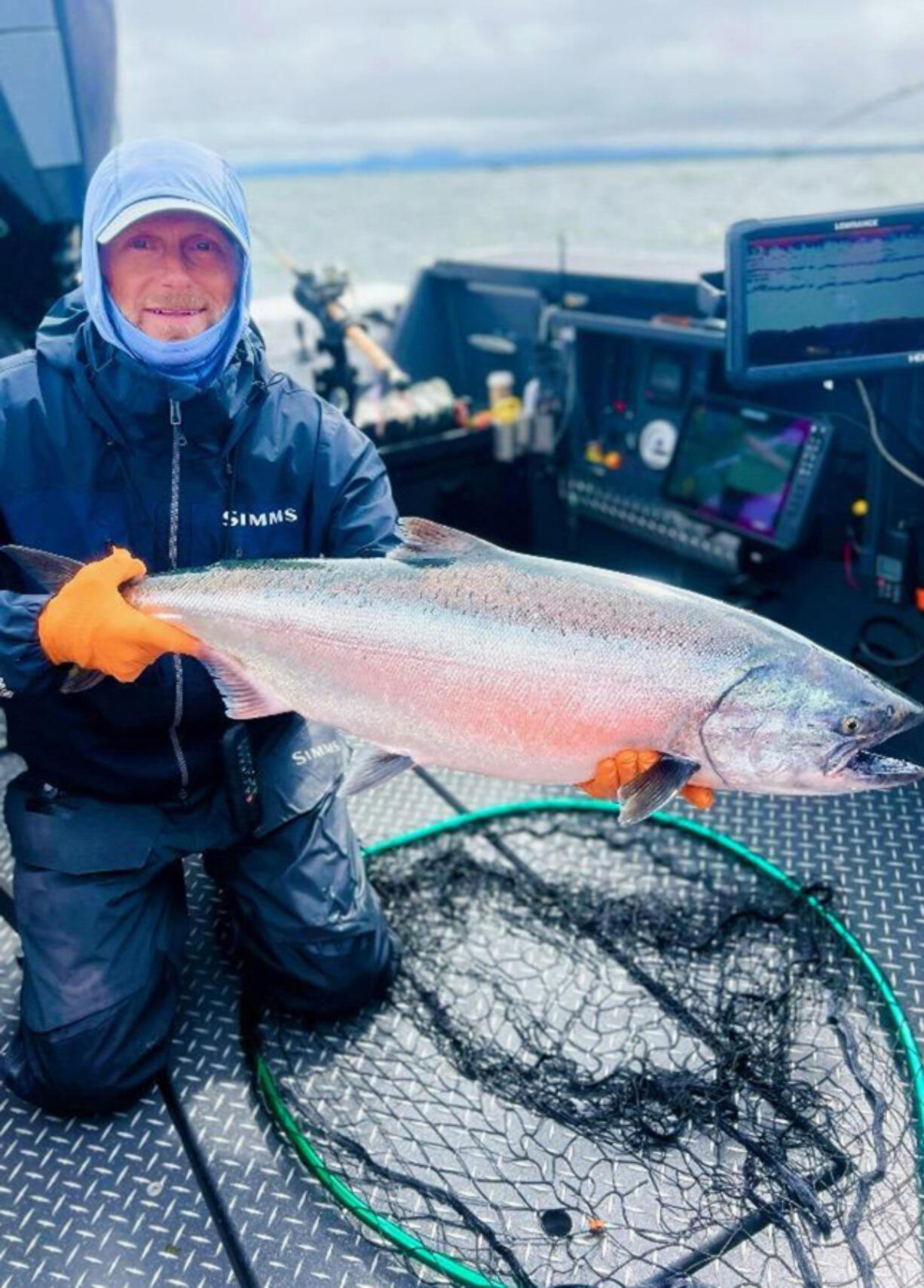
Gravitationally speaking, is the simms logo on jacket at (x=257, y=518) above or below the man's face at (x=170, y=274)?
below

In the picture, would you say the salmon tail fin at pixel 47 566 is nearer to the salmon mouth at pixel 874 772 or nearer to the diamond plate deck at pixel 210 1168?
the diamond plate deck at pixel 210 1168

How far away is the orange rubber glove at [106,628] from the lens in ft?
7.80

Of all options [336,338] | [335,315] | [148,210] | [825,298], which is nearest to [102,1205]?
[148,210]

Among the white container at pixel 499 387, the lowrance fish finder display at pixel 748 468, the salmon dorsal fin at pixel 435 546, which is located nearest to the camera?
the salmon dorsal fin at pixel 435 546

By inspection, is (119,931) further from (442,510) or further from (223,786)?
(442,510)

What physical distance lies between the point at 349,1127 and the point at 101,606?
1.46 metres

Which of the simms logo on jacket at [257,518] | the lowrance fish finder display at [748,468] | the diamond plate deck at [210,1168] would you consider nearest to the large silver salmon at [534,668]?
the simms logo on jacket at [257,518]

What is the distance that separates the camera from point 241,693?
255 cm

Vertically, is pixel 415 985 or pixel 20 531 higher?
pixel 20 531

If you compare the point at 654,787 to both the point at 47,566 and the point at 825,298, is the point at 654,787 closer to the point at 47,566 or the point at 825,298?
the point at 47,566

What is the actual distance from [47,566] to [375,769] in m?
0.93

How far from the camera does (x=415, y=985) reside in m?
3.06

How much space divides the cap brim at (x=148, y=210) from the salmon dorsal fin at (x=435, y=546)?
980 millimetres

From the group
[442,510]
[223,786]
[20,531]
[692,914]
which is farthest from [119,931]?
[442,510]
